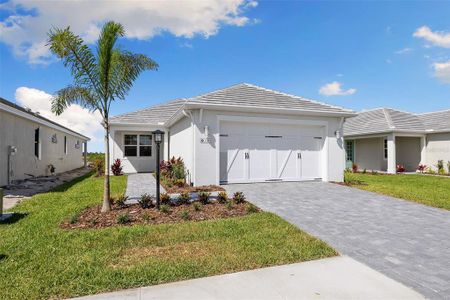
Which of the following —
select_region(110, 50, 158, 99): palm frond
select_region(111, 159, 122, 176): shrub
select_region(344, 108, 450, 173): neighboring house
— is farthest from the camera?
select_region(344, 108, 450, 173): neighboring house

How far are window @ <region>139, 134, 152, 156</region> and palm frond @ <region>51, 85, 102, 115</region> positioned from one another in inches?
438

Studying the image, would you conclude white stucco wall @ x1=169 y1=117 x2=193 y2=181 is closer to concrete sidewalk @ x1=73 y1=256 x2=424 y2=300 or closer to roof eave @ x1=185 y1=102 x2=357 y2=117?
roof eave @ x1=185 y1=102 x2=357 y2=117

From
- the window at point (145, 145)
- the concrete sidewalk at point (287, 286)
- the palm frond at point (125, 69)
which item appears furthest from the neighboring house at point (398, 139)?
the concrete sidewalk at point (287, 286)

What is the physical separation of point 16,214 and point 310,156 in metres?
11.0

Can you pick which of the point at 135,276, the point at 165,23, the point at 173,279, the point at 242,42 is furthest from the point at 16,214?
the point at 242,42

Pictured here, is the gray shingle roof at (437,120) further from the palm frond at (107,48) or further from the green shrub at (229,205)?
the palm frond at (107,48)

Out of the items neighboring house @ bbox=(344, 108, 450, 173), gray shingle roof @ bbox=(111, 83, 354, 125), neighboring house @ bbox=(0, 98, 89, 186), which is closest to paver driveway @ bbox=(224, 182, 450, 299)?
gray shingle roof @ bbox=(111, 83, 354, 125)

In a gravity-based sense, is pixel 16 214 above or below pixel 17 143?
below

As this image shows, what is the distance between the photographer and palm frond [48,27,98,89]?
5.86 metres

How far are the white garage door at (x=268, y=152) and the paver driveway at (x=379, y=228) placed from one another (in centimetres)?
183

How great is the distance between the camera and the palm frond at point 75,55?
586 cm

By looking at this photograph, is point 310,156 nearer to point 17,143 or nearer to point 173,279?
point 173,279

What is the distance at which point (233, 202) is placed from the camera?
700cm

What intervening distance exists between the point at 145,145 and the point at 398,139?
64.5 ft
